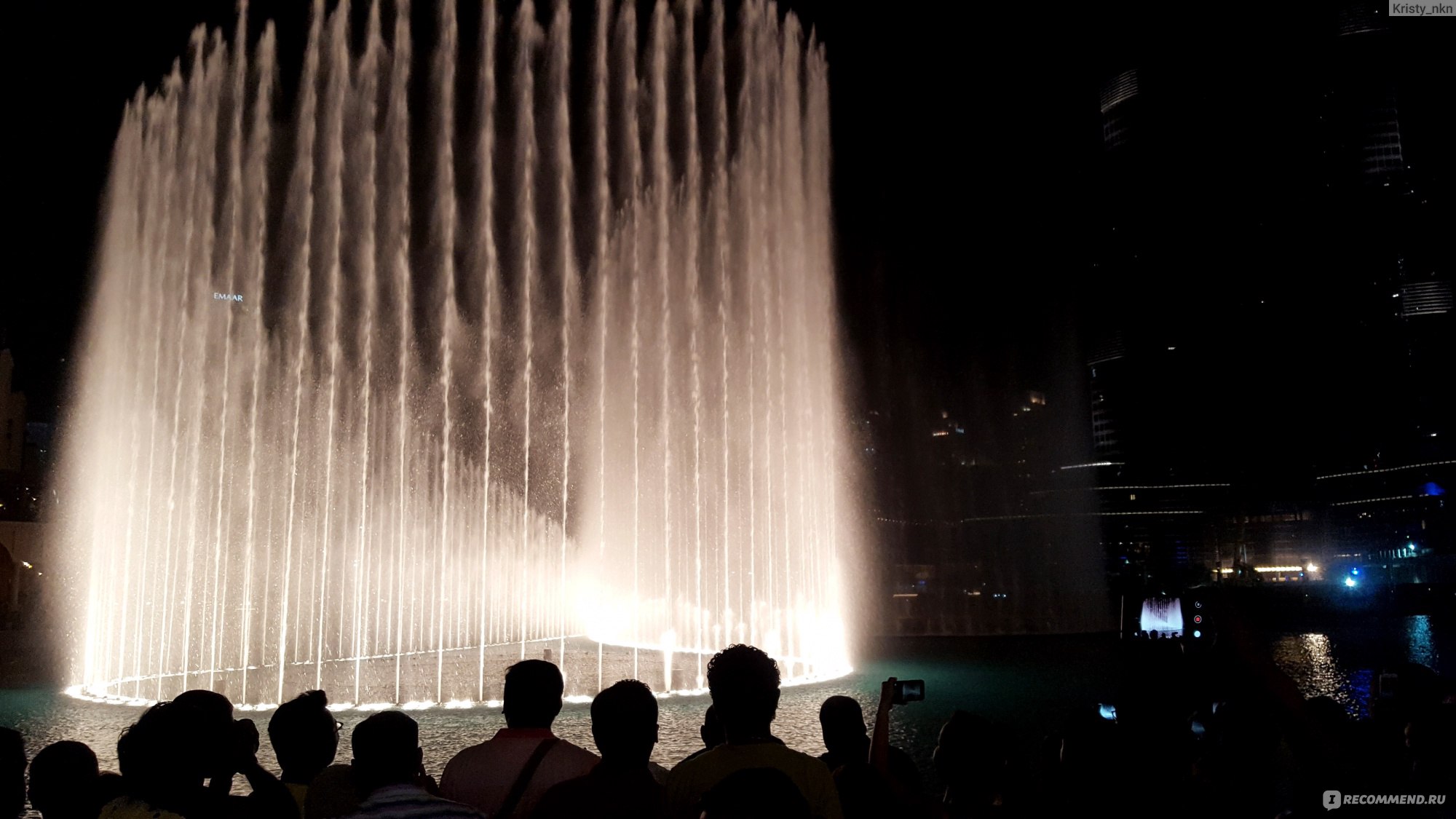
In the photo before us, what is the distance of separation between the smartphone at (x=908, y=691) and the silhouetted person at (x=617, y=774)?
1165 mm

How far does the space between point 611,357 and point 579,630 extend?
11.3 meters

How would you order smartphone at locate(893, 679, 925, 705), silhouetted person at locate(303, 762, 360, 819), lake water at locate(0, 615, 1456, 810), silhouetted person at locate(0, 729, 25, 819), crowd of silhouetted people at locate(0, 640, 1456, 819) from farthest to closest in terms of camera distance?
lake water at locate(0, 615, 1456, 810), smartphone at locate(893, 679, 925, 705), silhouetted person at locate(303, 762, 360, 819), silhouetted person at locate(0, 729, 25, 819), crowd of silhouetted people at locate(0, 640, 1456, 819)

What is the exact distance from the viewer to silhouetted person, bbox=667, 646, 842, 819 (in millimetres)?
2930

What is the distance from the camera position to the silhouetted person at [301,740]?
3594 mm

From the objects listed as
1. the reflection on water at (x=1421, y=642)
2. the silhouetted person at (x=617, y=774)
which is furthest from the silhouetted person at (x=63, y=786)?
the reflection on water at (x=1421, y=642)

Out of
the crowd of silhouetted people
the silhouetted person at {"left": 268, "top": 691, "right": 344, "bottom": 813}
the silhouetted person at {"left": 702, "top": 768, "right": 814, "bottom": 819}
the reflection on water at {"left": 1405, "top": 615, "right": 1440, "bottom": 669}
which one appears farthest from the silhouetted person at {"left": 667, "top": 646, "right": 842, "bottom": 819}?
the reflection on water at {"left": 1405, "top": 615, "right": 1440, "bottom": 669}

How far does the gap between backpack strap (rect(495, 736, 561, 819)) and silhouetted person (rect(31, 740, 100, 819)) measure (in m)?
1.39

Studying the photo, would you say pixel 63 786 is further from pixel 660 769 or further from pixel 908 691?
pixel 908 691

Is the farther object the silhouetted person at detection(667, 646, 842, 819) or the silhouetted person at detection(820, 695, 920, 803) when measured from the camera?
the silhouetted person at detection(820, 695, 920, 803)

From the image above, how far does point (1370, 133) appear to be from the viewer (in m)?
126

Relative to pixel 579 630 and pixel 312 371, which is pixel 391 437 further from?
pixel 579 630

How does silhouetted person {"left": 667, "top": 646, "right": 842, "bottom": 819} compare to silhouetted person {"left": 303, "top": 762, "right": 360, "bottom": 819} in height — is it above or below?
above

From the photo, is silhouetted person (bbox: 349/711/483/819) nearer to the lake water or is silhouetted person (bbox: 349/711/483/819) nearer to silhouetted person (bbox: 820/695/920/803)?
silhouetted person (bbox: 820/695/920/803)

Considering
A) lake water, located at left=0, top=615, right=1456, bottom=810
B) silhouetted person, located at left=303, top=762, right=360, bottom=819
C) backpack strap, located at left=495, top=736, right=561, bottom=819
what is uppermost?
backpack strap, located at left=495, top=736, right=561, bottom=819
